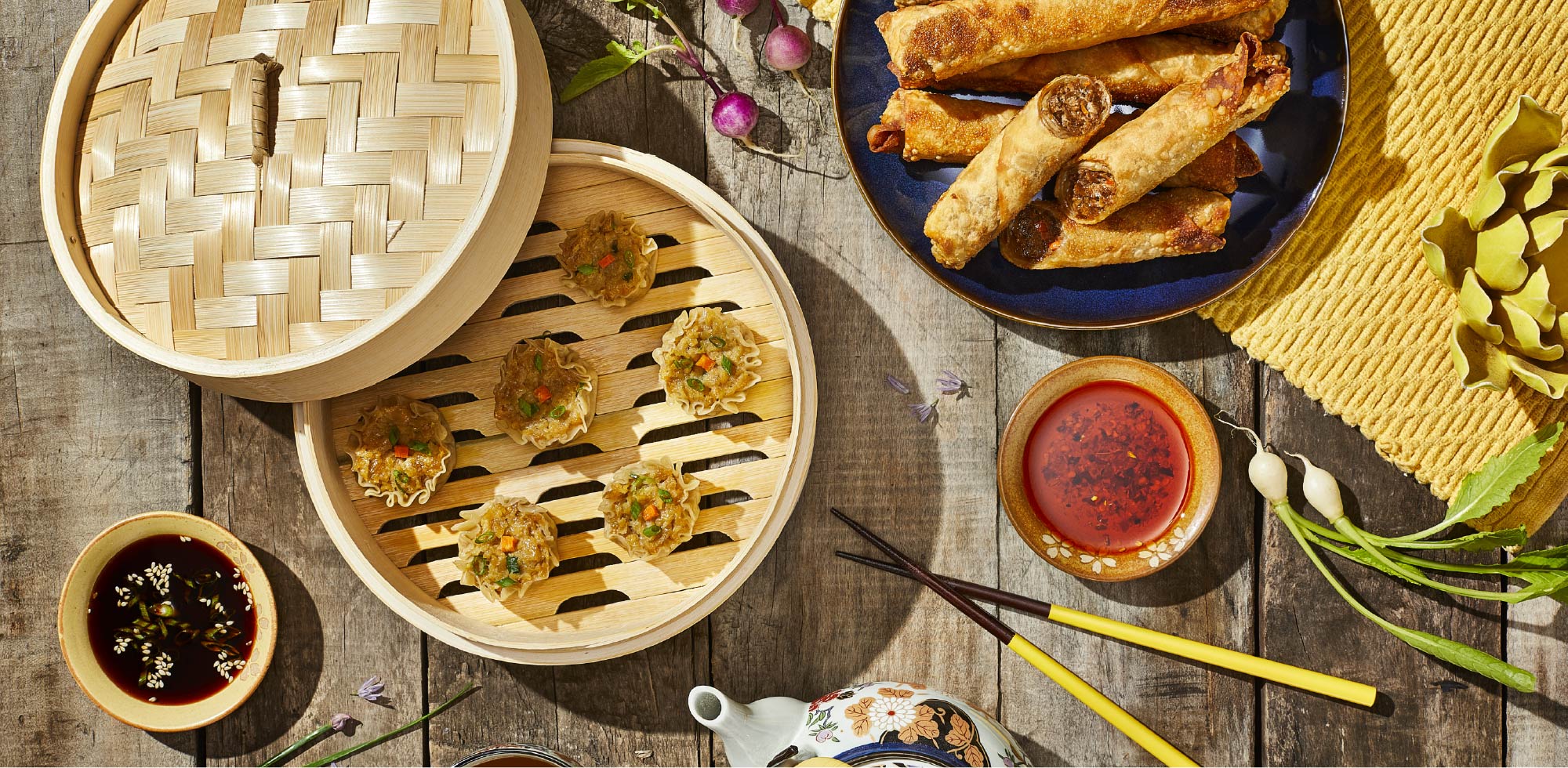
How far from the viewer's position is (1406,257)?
2117 mm

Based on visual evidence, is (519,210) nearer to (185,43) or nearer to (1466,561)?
(185,43)

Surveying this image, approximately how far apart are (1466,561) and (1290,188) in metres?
1.14

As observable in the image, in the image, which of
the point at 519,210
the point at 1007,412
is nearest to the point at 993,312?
the point at 1007,412

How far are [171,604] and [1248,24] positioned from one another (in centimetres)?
291

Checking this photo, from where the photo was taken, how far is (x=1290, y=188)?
202 centimetres

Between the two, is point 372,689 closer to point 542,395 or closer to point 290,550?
point 290,550

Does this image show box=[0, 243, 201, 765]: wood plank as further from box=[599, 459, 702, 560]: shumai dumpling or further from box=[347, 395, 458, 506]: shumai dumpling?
box=[599, 459, 702, 560]: shumai dumpling

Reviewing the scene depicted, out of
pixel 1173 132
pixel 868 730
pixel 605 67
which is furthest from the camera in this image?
pixel 605 67

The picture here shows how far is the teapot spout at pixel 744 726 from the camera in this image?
6.23 ft

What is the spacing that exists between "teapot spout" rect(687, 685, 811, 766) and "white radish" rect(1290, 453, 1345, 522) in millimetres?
1367

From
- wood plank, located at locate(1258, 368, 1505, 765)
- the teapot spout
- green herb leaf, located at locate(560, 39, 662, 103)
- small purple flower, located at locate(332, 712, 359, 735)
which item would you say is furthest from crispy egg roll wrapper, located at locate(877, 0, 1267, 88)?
small purple flower, located at locate(332, 712, 359, 735)

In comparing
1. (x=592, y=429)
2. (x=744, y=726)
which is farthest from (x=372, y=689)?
(x=744, y=726)

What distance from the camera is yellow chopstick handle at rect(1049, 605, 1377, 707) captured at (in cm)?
210

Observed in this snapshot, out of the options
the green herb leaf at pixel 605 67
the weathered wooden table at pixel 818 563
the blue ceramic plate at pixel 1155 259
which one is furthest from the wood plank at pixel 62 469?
the blue ceramic plate at pixel 1155 259
